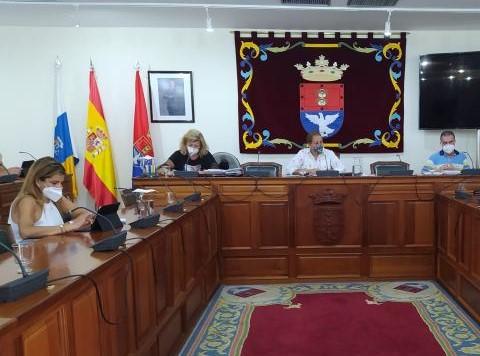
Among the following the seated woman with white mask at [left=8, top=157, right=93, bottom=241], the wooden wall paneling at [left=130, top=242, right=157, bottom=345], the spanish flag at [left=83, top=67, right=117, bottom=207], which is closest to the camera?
the wooden wall paneling at [left=130, top=242, right=157, bottom=345]

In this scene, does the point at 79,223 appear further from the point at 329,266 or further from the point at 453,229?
the point at 453,229

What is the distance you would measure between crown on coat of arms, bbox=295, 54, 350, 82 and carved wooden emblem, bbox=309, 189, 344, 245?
6.94ft

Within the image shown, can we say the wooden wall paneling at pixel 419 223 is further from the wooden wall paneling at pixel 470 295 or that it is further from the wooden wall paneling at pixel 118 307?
Result: the wooden wall paneling at pixel 118 307

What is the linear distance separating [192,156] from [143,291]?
2564mm

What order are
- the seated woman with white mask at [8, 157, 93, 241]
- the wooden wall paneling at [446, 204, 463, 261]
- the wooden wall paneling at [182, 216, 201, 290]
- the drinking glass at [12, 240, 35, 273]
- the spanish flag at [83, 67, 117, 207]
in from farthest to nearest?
the spanish flag at [83, 67, 117, 207], the wooden wall paneling at [446, 204, 463, 261], the wooden wall paneling at [182, 216, 201, 290], the seated woman with white mask at [8, 157, 93, 241], the drinking glass at [12, 240, 35, 273]

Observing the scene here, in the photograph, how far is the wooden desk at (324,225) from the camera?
13.1ft

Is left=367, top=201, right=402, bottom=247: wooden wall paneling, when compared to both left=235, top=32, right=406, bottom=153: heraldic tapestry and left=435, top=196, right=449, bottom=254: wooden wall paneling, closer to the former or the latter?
left=435, top=196, right=449, bottom=254: wooden wall paneling

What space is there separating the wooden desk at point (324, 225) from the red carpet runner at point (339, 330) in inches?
19.6

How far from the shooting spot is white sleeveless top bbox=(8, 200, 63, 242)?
2617 mm

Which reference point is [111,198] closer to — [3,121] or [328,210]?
[3,121]

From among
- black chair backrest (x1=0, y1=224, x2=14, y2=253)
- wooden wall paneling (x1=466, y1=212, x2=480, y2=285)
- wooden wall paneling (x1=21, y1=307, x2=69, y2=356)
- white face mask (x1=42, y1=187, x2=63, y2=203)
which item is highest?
white face mask (x1=42, y1=187, x2=63, y2=203)

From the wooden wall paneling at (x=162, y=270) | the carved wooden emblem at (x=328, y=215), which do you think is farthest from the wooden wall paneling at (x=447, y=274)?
the wooden wall paneling at (x=162, y=270)

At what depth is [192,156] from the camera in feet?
15.1

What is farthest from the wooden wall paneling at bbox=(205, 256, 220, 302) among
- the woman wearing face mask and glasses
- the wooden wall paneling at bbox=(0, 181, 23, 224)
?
the wooden wall paneling at bbox=(0, 181, 23, 224)
